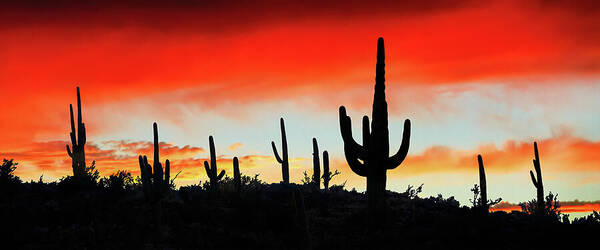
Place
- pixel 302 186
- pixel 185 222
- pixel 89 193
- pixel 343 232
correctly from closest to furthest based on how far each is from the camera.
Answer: pixel 343 232 → pixel 185 222 → pixel 89 193 → pixel 302 186

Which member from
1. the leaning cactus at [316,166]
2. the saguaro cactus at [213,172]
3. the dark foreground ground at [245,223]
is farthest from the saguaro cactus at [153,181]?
the leaning cactus at [316,166]

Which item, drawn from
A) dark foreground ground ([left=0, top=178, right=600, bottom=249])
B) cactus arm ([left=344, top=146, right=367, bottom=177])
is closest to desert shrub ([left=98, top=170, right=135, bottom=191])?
dark foreground ground ([left=0, top=178, right=600, bottom=249])

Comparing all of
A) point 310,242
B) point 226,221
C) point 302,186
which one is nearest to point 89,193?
point 226,221

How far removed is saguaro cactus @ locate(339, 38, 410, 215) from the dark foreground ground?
105 centimetres

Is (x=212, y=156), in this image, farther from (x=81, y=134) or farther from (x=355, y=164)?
(x=355, y=164)

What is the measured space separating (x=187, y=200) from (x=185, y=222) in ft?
12.7

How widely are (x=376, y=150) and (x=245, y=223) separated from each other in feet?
16.7

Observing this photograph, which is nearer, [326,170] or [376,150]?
[376,150]

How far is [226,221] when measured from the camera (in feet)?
80.9

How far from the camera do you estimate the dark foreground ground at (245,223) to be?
21.0 m

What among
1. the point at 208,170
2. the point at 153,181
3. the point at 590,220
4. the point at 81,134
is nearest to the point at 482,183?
the point at 590,220

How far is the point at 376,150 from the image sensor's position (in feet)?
75.5

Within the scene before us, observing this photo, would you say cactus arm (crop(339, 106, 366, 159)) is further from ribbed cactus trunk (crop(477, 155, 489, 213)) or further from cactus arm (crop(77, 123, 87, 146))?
cactus arm (crop(77, 123, 87, 146))

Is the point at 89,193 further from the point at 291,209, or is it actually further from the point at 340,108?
the point at 340,108
